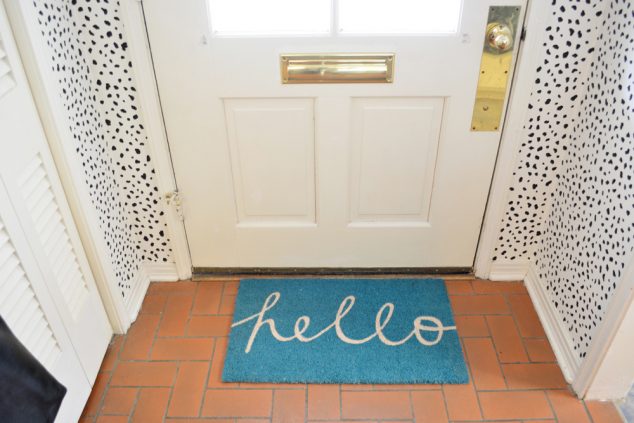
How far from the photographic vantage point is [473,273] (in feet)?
7.62

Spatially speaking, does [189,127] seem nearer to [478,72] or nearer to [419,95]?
[419,95]

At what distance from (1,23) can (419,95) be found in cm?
128

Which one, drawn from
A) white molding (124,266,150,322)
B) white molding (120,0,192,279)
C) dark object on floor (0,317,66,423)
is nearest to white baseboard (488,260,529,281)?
white molding (120,0,192,279)

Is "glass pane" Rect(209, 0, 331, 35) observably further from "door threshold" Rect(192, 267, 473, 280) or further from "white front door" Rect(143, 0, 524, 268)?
"door threshold" Rect(192, 267, 473, 280)

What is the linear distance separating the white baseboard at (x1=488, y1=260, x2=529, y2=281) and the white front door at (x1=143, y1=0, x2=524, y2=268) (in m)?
0.12

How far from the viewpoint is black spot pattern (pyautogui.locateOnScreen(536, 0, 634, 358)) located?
1551mm

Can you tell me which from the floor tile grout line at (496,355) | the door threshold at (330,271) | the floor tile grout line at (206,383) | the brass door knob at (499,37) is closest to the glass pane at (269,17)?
the brass door knob at (499,37)

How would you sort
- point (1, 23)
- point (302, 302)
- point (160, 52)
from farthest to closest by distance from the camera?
1. point (302, 302)
2. point (160, 52)
3. point (1, 23)

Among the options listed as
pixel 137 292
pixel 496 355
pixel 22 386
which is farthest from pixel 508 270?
pixel 22 386

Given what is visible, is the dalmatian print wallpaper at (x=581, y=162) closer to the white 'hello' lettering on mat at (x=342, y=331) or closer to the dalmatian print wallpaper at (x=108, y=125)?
the white 'hello' lettering on mat at (x=342, y=331)

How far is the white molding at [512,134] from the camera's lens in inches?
66.5

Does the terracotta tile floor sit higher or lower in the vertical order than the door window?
lower

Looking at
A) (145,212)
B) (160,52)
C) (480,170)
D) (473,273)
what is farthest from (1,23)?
(473,273)

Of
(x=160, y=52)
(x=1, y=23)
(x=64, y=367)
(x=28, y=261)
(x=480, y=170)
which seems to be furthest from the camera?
(x=480, y=170)
